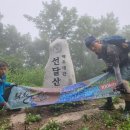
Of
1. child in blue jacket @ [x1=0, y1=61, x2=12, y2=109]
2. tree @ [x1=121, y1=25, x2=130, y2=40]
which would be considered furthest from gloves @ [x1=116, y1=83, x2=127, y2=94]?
tree @ [x1=121, y1=25, x2=130, y2=40]

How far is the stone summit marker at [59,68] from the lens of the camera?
10586mm

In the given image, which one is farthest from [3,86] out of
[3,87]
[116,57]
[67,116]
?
[116,57]

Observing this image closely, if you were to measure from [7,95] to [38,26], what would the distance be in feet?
87.2

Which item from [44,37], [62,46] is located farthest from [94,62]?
[62,46]

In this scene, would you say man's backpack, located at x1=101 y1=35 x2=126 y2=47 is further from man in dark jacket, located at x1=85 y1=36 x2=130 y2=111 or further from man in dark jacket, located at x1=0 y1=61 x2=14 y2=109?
man in dark jacket, located at x1=0 y1=61 x2=14 y2=109

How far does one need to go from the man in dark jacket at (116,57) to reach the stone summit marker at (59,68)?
116 inches

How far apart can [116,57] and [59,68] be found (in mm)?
3700

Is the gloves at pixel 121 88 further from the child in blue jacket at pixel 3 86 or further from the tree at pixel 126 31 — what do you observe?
the tree at pixel 126 31

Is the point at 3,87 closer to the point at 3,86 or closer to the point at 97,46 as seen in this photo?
the point at 3,86

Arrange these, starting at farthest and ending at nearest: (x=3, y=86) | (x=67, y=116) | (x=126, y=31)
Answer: (x=126, y=31), (x=3, y=86), (x=67, y=116)

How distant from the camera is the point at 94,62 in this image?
3234cm

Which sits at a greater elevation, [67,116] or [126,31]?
[126,31]

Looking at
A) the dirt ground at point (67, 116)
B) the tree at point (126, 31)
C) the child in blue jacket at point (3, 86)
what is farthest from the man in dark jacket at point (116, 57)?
the tree at point (126, 31)

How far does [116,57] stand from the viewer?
24.5ft
